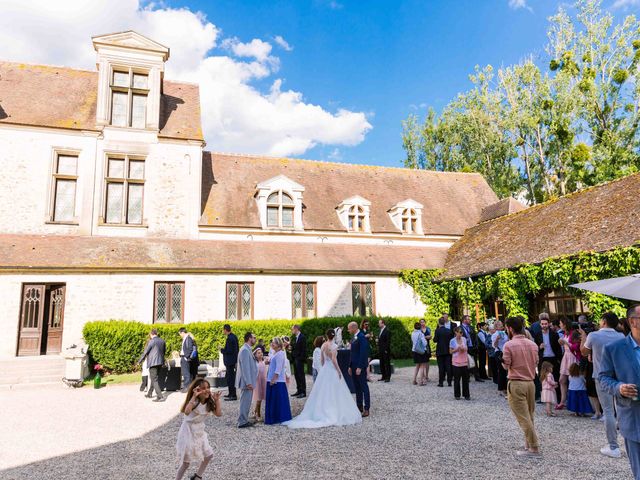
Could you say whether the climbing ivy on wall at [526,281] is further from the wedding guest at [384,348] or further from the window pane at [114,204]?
the window pane at [114,204]

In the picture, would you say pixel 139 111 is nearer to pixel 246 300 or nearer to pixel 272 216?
pixel 272 216

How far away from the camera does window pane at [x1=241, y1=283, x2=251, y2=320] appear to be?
58.3 ft

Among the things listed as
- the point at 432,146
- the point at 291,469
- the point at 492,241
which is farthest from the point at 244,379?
the point at 432,146

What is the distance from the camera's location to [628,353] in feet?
12.0

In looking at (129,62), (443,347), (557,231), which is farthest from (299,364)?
(129,62)

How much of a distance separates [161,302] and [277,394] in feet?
32.8

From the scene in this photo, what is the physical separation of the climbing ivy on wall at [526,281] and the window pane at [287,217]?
19.5ft

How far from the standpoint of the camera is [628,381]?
3.63m

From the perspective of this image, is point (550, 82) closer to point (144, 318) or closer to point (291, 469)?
point (144, 318)

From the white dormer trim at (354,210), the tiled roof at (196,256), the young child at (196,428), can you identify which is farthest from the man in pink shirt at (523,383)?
the white dormer trim at (354,210)

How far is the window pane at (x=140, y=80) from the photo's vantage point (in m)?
19.3

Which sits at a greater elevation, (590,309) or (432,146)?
(432,146)

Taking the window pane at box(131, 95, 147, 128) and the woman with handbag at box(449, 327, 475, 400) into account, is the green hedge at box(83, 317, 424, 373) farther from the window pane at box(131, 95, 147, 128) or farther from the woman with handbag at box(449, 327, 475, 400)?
the window pane at box(131, 95, 147, 128)

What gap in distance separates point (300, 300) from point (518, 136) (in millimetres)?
24086
